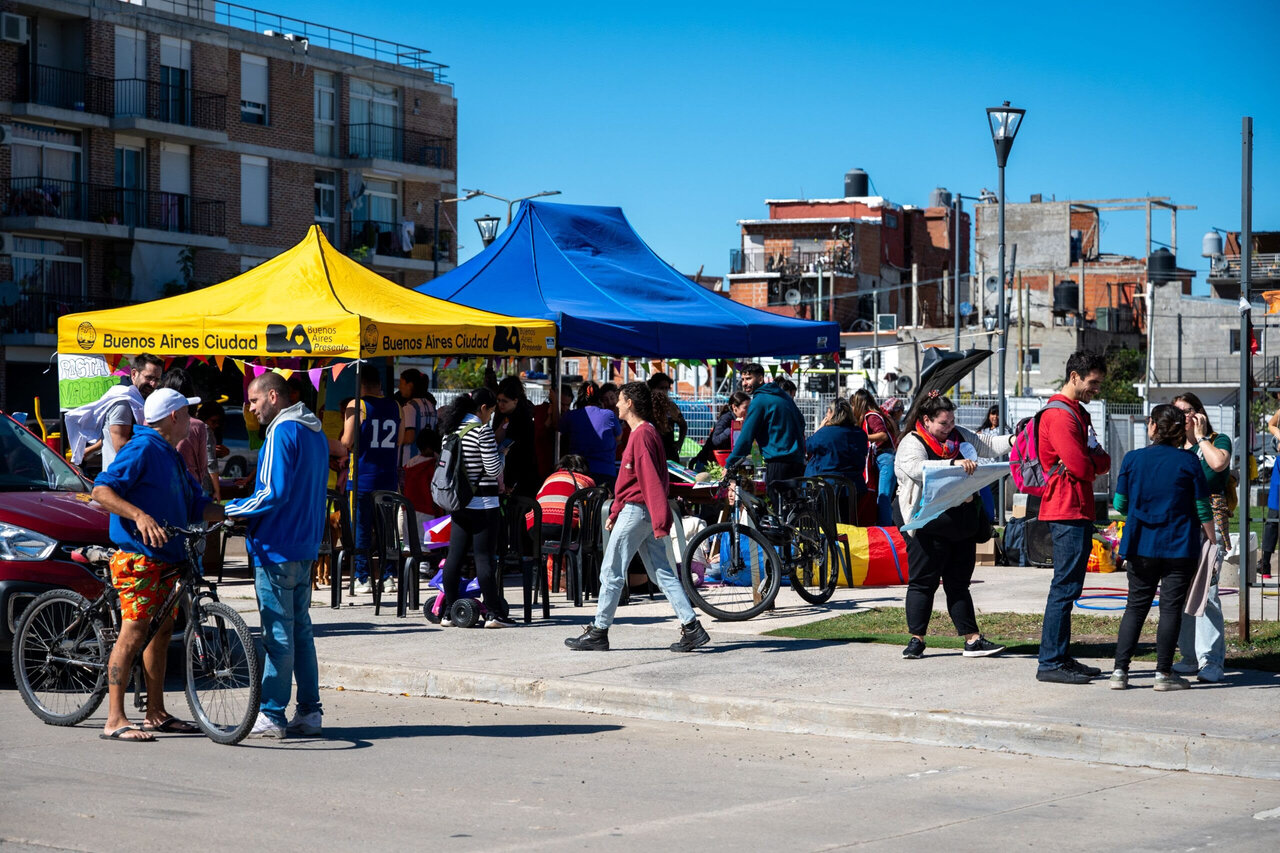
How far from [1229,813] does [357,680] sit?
5580 mm

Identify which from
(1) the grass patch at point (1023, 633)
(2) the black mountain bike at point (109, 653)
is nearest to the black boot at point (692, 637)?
(1) the grass patch at point (1023, 633)

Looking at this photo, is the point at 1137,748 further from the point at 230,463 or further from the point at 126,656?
the point at 230,463

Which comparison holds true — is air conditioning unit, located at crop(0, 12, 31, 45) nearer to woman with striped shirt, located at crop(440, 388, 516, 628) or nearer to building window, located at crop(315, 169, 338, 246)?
Answer: building window, located at crop(315, 169, 338, 246)

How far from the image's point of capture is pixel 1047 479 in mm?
9219

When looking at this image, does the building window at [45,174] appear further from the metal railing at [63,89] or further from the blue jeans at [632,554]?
the blue jeans at [632,554]

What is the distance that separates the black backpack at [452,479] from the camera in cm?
1121

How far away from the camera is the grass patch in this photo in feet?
33.9

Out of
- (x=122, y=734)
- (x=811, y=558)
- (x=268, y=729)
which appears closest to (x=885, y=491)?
(x=811, y=558)

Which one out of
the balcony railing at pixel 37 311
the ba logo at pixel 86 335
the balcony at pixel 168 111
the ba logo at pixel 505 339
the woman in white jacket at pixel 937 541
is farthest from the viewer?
the balcony at pixel 168 111

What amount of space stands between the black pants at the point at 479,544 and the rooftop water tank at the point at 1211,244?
280 ft

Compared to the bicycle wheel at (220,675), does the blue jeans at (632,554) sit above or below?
above

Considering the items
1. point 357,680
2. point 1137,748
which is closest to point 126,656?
point 357,680

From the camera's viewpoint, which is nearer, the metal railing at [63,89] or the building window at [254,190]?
the metal railing at [63,89]

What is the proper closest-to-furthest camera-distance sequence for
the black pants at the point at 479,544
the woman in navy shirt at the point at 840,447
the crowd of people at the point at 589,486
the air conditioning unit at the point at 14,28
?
1. the crowd of people at the point at 589,486
2. the black pants at the point at 479,544
3. the woman in navy shirt at the point at 840,447
4. the air conditioning unit at the point at 14,28
